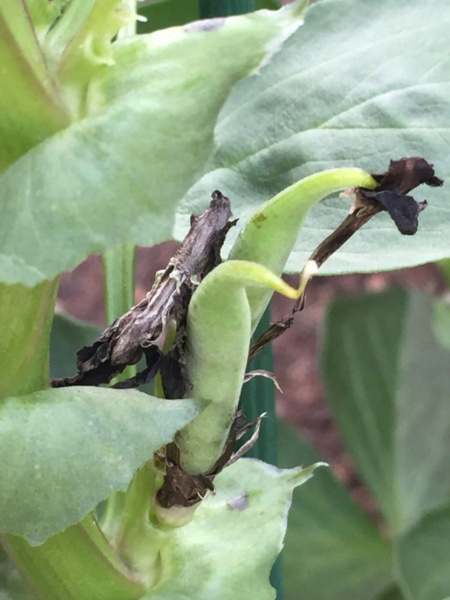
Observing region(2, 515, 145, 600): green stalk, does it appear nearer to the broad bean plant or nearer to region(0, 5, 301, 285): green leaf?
the broad bean plant

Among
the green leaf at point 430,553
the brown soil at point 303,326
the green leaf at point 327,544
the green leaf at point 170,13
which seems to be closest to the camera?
the green leaf at point 170,13

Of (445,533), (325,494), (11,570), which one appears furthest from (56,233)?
(325,494)

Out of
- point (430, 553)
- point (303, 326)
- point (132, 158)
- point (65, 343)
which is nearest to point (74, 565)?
point (132, 158)

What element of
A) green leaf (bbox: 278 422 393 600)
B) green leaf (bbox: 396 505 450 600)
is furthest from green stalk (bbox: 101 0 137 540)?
green leaf (bbox: 278 422 393 600)

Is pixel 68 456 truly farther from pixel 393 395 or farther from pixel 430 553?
pixel 393 395

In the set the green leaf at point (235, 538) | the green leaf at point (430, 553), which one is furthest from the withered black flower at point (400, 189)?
the green leaf at point (430, 553)

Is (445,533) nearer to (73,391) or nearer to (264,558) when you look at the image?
(264,558)

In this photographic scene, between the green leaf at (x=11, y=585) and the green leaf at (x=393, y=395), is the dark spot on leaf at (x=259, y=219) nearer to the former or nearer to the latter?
the green leaf at (x=11, y=585)
